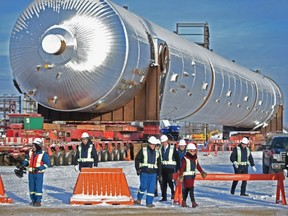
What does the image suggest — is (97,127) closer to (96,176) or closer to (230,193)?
(230,193)

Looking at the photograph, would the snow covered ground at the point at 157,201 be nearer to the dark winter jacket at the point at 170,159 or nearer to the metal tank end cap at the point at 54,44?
the dark winter jacket at the point at 170,159

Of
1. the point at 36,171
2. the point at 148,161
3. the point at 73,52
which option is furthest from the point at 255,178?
the point at 73,52

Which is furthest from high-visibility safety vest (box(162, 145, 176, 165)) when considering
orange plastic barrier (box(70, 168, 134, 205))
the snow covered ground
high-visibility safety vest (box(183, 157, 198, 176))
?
orange plastic barrier (box(70, 168, 134, 205))

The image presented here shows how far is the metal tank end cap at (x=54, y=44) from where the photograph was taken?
75.9 feet

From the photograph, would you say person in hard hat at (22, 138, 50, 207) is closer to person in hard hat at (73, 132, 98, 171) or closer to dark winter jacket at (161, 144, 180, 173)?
person in hard hat at (73, 132, 98, 171)

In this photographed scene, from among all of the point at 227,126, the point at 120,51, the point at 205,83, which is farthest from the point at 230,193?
the point at 227,126

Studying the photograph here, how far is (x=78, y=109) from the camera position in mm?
25594

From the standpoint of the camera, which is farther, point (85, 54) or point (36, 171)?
point (85, 54)

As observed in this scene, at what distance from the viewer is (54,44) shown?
23.2m

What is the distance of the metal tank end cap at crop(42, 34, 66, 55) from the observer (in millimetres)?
23141

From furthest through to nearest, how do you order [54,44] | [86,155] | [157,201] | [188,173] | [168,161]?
[54,44]
[86,155]
[168,161]
[157,201]
[188,173]

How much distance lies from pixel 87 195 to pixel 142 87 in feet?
44.4

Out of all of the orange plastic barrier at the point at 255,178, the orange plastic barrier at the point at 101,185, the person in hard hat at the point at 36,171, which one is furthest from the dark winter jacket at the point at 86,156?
the orange plastic barrier at the point at 255,178

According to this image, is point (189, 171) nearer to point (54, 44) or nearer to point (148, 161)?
point (148, 161)
